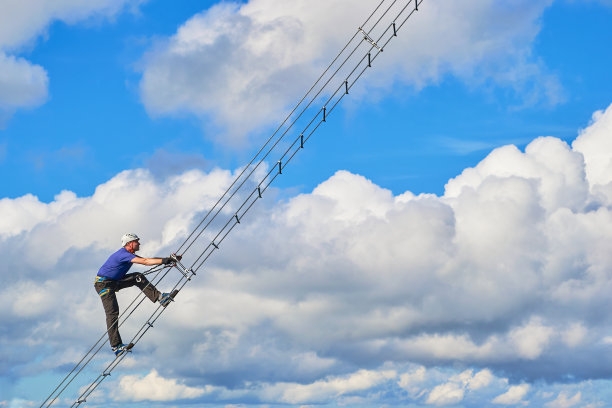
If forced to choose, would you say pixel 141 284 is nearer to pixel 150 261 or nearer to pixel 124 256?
pixel 124 256

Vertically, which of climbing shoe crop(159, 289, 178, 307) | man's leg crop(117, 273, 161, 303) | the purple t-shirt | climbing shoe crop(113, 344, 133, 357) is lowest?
climbing shoe crop(113, 344, 133, 357)

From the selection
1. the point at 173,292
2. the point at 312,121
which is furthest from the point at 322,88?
the point at 173,292

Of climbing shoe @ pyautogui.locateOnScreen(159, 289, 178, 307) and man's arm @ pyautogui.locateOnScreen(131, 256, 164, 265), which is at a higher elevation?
man's arm @ pyautogui.locateOnScreen(131, 256, 164, 265)

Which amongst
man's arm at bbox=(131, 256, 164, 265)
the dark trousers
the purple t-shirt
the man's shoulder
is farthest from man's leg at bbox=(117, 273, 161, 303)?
man's arm at bbox=(131, 256, 164, 265)

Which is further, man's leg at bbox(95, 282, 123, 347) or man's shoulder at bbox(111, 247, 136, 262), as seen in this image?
man's leg at bbox(95, 282, 123, 347)

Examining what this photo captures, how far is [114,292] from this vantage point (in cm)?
3956

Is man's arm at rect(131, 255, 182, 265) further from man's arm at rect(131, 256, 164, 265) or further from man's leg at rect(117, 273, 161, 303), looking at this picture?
man's leg at rect(117, 273, 161, 303)

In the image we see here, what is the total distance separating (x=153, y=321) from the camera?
38219 mm

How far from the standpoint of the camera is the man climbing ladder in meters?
38.8

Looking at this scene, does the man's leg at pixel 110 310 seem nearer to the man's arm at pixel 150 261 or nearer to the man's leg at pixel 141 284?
the man's leg at pixel 141 284

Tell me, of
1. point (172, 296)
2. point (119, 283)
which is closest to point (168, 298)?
point (172, 296)

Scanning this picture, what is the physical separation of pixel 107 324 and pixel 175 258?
4.08 meters

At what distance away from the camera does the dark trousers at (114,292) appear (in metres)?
39.1

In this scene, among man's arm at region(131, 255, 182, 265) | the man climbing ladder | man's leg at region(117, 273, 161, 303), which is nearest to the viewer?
man's arm at region(131, 255, 182, 265)
